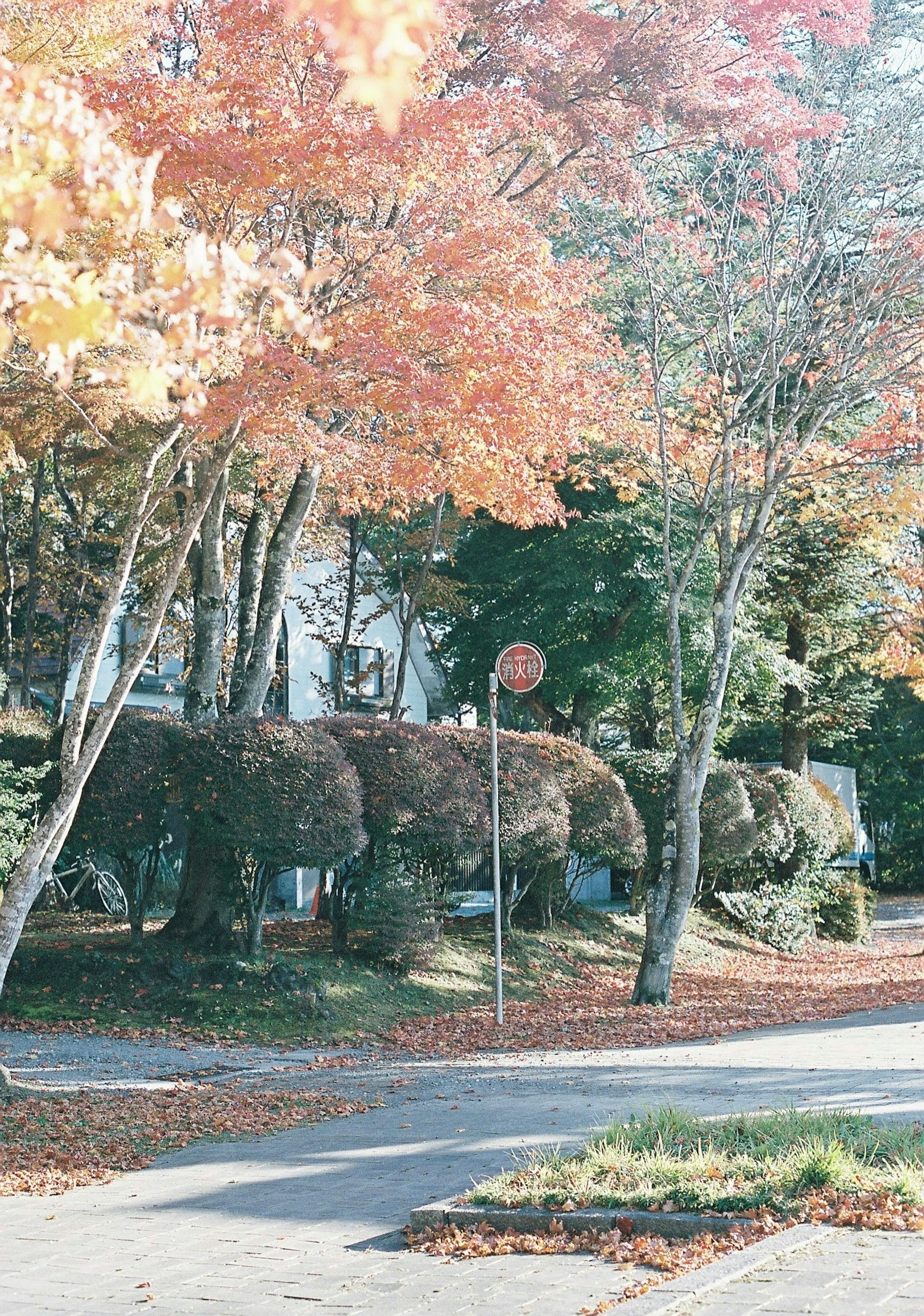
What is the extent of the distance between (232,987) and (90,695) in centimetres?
454

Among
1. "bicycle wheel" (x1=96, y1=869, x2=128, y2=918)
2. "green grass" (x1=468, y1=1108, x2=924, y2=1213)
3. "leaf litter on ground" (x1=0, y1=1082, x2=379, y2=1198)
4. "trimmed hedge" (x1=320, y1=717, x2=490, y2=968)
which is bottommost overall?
"leaf litter on ground" (x1=0, y1=1082, x2=379, y2=1198)

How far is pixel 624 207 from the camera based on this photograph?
56.6ft

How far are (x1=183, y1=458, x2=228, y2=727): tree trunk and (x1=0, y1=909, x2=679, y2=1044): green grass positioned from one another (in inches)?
117

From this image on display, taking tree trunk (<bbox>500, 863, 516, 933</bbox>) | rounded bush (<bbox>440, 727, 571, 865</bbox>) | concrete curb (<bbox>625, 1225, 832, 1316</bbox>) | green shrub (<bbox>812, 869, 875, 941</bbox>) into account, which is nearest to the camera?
concrete curb (<bbox>625, 1225, 832, 1316</bbox>)

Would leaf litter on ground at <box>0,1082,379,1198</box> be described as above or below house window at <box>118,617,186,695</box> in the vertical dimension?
below

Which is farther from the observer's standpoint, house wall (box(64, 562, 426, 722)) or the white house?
house wall (box(64, 562, 426, 722))

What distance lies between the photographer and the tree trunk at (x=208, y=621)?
17.0 m

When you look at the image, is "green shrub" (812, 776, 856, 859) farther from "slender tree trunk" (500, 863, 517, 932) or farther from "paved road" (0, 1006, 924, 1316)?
"paved road" (0, 1006, 924, 1316)

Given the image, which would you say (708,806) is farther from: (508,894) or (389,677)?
(389,677)

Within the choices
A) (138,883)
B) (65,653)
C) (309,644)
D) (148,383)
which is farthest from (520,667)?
(309,644)

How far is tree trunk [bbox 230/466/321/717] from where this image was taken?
16797 mm

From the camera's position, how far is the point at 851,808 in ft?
119

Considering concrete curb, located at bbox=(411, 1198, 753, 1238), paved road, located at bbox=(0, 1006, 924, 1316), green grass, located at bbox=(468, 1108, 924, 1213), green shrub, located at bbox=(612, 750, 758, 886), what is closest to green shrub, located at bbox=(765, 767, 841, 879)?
green shrub, located at bbox=(612, 750, 758, 886)

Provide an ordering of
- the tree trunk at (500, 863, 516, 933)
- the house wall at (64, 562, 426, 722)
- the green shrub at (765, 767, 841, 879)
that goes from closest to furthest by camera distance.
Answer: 1. the tree trunk at (500, 863, 516, 933)
2. the green shrub at (765, 767, 841, 879)
3. the house wall at (64, 562, 426, 722)
